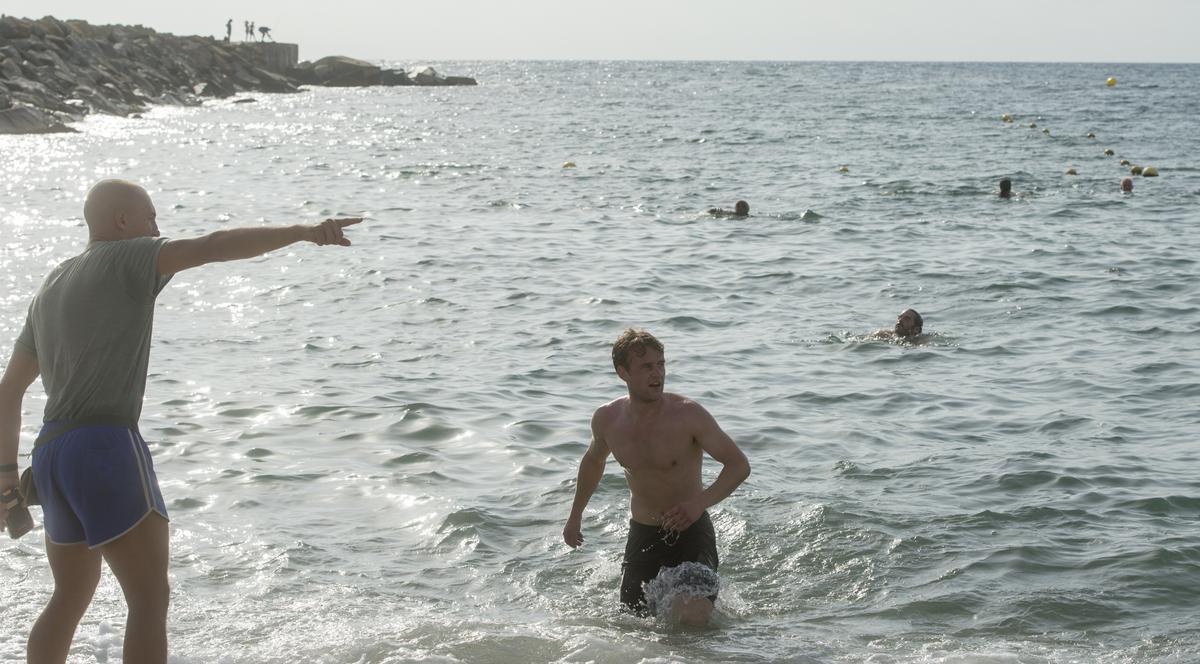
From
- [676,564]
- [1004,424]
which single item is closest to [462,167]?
[1004,424]

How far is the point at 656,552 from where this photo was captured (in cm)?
656

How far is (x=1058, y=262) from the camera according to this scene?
18125mm

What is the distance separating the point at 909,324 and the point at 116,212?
9790mm

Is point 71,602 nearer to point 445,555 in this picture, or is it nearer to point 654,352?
point 654,352

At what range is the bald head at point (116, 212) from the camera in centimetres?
439

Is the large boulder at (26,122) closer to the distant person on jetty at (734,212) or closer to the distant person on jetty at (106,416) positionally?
the distant person on jetty at (734,212)

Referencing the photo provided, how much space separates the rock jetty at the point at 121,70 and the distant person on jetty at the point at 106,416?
1542 inches

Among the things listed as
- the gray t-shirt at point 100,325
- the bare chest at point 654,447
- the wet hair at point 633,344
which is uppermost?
the gray t-shirt at point 100,325

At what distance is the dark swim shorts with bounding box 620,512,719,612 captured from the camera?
21.4ft

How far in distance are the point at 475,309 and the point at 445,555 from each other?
7619mm

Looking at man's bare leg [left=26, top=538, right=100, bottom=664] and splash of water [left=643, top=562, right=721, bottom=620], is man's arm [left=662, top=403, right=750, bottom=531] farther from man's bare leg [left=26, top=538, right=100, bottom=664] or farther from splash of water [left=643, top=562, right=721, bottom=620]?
man's bare leg [left=26, top=538, right=100, bottom=664]

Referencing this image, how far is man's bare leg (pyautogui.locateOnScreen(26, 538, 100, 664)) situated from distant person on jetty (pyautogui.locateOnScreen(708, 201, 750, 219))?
762 inches

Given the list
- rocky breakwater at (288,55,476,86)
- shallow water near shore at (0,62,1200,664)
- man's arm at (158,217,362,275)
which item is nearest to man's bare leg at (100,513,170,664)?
man's arm at (158,217,362,275)

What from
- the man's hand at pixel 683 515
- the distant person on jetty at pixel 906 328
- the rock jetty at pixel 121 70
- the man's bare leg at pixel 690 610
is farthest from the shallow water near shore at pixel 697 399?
the rock jetty at pixel 121 70
